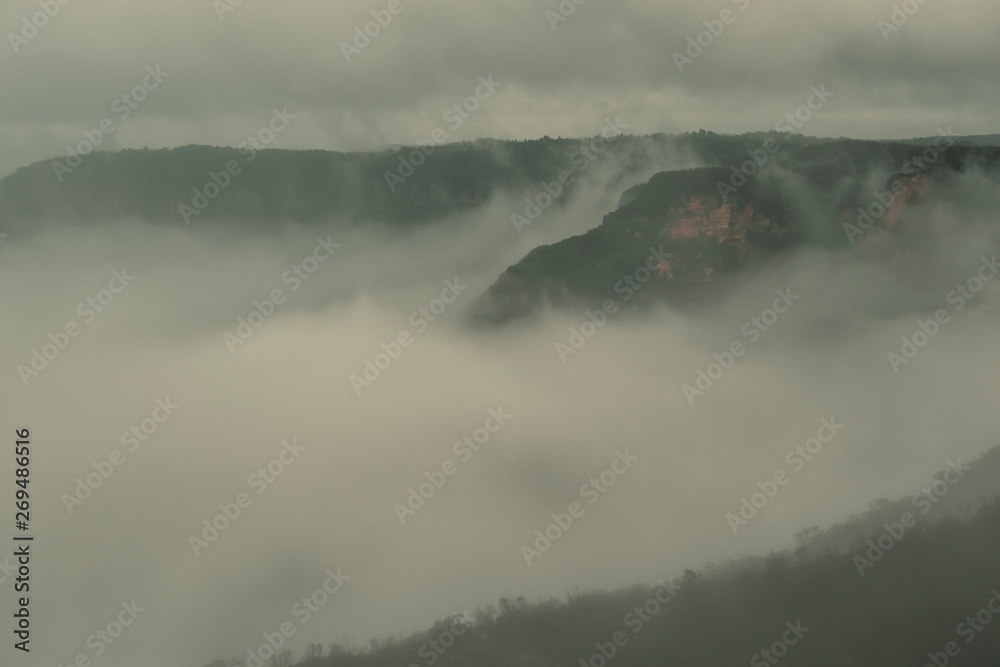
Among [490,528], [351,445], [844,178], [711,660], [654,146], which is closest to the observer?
[711,660]

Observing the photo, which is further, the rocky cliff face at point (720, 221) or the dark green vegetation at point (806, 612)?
the rocky cliff face at point (720, 221)

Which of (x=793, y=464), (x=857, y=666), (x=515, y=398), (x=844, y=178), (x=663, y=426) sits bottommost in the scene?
(x=857, y=666)

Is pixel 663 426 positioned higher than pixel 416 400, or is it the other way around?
pixel 416 400

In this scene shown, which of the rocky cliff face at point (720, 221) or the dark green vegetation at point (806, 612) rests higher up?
the rocky cliff face at point (720, 221)

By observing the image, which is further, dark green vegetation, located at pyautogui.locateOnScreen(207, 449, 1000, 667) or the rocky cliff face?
the rocky cliff face

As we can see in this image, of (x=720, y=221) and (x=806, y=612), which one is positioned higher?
(x=720, y=221)

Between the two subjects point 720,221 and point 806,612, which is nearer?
point 806,612

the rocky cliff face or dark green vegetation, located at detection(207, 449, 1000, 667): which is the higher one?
the rocky cliff face

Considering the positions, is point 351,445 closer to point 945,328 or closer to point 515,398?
point 515,398

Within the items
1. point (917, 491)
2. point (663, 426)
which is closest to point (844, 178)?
point (663, 426)

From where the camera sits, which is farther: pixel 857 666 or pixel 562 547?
pixel 562 547

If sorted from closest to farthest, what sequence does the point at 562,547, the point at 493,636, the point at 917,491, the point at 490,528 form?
the point at 493,636 → the point at 917,491 → the point at 562,547 → the point at 490,528
